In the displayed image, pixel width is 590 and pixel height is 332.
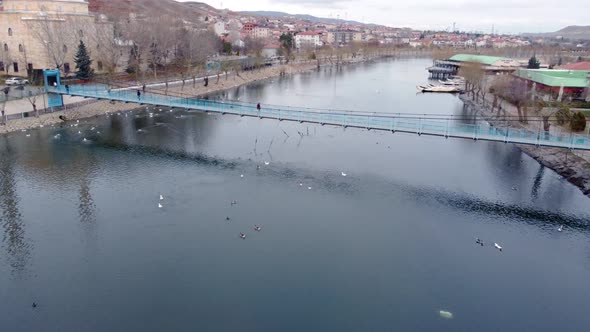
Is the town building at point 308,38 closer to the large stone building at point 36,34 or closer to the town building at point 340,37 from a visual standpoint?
the town building at point 340,37

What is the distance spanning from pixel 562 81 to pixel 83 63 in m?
19.8

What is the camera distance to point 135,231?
843 cm

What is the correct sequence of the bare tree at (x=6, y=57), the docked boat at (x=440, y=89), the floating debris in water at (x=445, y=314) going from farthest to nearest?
the docked boat at (x=440, y=89), the bare tree at (x=6, y=57), the floating debris in water at (x=445, y=314)

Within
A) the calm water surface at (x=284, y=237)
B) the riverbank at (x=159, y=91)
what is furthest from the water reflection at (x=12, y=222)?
the riverbank at (x=159, y=91)

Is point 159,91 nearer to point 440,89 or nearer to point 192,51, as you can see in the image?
point 192,51

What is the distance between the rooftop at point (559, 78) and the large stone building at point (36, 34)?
62.3ft

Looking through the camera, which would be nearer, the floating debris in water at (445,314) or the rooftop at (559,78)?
the floating debris in water at (445,314)

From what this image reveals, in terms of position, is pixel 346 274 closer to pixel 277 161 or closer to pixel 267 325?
pixel 267 325

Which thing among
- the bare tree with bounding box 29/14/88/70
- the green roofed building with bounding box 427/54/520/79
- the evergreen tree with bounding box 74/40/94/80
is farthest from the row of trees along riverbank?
the bare tree with bounding box 29/14/88/70

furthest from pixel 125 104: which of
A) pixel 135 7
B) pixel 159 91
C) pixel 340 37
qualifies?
pixel 340 37

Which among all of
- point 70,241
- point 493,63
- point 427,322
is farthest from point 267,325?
point 493,63

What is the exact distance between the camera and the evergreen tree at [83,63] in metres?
20.0

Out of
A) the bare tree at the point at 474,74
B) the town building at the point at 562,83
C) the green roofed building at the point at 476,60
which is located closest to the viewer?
the town building at the point at 562,83

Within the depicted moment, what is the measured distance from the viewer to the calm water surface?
6395 millimetres
